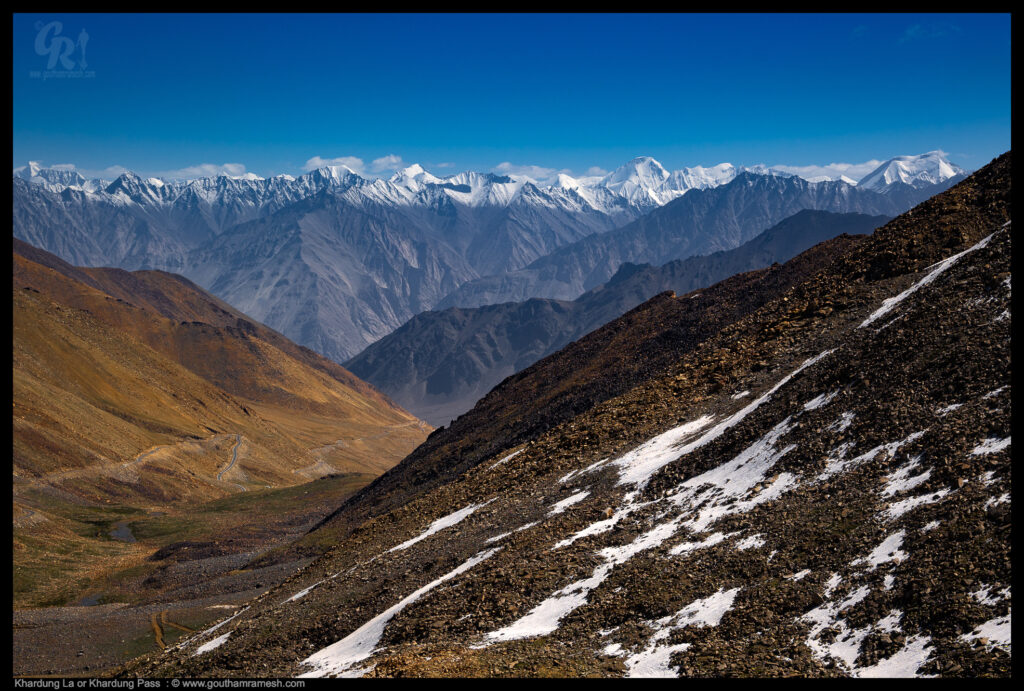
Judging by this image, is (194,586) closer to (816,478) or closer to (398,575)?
(398,575)

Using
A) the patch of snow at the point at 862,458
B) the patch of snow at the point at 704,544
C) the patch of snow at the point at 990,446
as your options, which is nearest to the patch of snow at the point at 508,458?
the patch of snow at the point at 704,544

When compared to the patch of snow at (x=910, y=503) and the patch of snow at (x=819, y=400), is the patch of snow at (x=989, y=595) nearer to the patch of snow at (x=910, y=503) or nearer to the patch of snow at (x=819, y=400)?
the patch of snow at (x=910, y=503)

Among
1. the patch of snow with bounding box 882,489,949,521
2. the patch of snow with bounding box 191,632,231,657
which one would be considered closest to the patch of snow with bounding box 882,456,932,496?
the patch of snow with bounding box 882,489,949,521

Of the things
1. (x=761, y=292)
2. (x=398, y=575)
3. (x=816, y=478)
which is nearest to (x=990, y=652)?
(x=816, y=478)

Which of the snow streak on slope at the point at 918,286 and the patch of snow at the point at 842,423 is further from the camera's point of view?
the snow streak on slope at the point at 918,286

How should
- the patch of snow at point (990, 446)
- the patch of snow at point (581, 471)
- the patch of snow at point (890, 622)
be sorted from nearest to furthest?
1. the patch of snow at point (890, 622)
2. the patch of snow at point (990, 446)
3. the patch of snow at point (581, 471)

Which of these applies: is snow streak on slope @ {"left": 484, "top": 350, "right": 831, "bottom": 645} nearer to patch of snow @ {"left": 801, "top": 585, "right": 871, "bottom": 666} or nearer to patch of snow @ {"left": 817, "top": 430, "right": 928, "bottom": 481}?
patch of snow @ {"left": 817, "top": 430, "right": 928, "bottom": 481}
